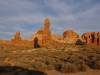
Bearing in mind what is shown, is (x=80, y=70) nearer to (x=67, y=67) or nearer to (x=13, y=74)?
(x=67, y=67)

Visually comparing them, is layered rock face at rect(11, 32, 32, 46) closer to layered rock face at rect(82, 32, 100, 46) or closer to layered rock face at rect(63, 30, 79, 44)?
layered rock face at rect(63, 30, 79, 44)

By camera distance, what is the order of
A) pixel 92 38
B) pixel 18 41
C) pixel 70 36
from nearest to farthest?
pixel 18 41 < pixel 92 38 < pixel 70 36

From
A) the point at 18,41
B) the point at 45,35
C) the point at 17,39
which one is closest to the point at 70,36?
the point at 18,41

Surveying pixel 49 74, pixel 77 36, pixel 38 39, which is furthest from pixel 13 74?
pixel 77 36

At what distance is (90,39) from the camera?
7262 cm

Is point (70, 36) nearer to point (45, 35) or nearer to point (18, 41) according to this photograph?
point (18, 41)

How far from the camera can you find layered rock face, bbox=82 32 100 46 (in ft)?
227

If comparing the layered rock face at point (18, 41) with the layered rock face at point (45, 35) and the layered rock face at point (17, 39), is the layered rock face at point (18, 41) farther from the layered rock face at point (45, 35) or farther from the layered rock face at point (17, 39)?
the layered rock face at point (45, 35)

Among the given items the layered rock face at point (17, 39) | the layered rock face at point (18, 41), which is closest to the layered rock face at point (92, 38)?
the layered rock face at point (18, 41)

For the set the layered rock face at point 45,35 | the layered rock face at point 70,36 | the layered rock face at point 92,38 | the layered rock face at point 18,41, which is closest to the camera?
the layered rock face at point 45,35

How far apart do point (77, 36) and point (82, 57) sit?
2296 inches

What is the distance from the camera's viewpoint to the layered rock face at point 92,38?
227 feet

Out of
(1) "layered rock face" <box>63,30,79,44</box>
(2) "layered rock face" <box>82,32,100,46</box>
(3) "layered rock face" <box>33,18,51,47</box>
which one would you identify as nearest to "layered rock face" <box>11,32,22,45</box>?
(3) "layered rock face" <box>33,18,51,47</box>

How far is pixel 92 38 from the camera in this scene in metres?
72.3
